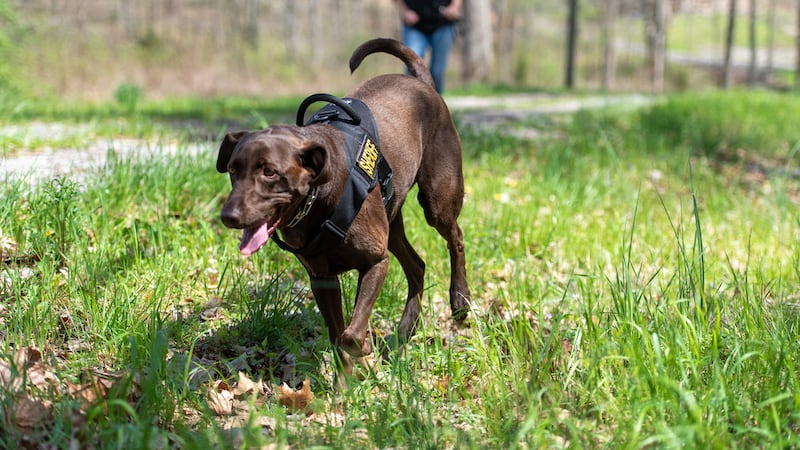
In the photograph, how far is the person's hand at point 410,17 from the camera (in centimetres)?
830

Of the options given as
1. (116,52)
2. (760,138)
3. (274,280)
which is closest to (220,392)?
(274,280)

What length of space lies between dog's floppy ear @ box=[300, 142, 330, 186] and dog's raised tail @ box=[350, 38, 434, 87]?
1.22 meters

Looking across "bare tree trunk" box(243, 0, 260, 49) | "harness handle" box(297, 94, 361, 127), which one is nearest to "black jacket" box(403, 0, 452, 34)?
"harness handle" box(297, 94, 361, 127)

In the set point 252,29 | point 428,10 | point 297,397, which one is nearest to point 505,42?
point 252,29

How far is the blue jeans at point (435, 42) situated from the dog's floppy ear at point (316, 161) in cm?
603

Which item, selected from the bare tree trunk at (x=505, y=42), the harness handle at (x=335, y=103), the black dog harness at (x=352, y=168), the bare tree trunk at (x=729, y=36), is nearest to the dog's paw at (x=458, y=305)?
the black dog harness at (x=352, y=168)

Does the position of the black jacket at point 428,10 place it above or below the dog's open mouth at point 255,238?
above

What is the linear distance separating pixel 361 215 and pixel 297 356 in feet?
2.45

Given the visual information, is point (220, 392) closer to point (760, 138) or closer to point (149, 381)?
point (149, 381)

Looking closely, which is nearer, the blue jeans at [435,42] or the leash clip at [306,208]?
the leash clip at [306,208]

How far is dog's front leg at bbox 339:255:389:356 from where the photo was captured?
2.97m

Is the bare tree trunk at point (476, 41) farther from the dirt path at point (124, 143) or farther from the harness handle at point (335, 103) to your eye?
the harness handle at point (335, 103)

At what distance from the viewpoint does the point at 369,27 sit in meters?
45.1

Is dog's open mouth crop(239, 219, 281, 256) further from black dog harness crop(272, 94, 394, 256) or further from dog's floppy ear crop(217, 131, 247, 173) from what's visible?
dog's floppy ear crop(217, 131, 247, 173)
